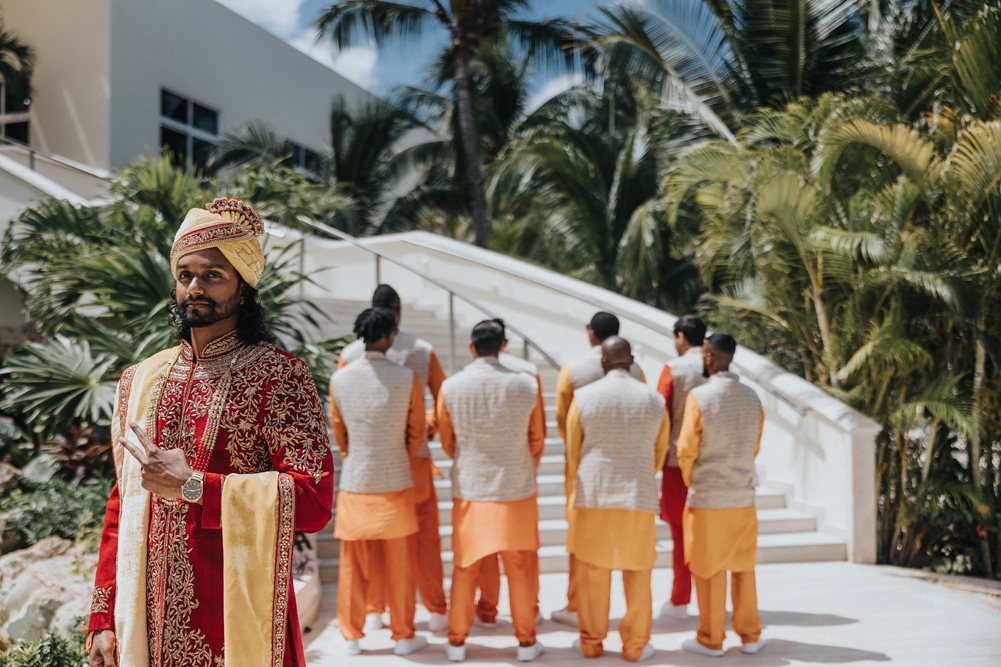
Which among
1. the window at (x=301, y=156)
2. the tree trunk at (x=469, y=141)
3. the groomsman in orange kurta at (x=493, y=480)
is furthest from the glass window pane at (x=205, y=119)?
the groomsman in orange kurta at (x=493, y=480)

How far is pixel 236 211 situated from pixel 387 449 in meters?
2.69

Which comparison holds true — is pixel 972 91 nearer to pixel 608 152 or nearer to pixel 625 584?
pixel 625 584

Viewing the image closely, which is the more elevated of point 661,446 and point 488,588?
point 661,446

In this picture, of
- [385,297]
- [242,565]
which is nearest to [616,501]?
[385,297]

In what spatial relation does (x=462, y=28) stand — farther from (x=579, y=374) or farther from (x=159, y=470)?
(x=159, y=470)

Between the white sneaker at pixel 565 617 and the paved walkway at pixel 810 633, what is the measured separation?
0.05m

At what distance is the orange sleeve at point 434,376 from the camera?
17.4ft

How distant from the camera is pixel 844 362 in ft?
22.8

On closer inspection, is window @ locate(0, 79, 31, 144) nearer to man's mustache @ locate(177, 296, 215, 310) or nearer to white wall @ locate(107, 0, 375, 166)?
white wall @ locate(107, 0, 375, 166)

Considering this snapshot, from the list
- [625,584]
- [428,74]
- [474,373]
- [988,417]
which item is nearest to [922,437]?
[988,417]

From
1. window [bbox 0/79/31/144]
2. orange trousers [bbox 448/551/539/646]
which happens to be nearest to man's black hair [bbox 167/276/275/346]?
orange trousers [bbox 448/551/539/646]

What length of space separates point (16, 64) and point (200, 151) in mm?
3497

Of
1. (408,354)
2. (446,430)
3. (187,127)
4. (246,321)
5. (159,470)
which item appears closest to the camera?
(159,470)

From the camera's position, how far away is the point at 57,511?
218 inches
